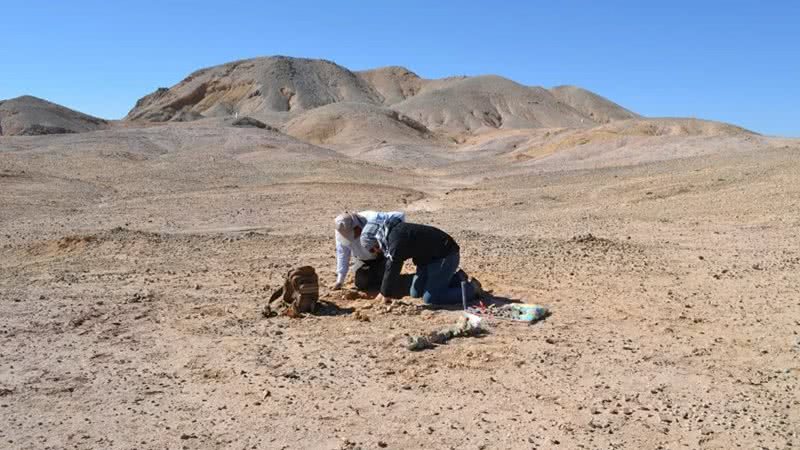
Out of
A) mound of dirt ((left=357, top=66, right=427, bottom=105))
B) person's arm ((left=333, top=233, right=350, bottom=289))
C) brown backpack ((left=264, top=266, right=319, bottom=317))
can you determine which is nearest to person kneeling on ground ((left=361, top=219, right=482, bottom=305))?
person's arm ((left=333, top=233, right=350, bottom=289))

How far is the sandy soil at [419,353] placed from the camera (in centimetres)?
534

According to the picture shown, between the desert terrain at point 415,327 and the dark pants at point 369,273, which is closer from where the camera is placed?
the desert terrain at point 415,327

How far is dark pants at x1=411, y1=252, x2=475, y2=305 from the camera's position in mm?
8250

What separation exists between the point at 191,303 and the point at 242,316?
93 centimetres

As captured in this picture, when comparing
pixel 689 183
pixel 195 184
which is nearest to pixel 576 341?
pixel 689 183

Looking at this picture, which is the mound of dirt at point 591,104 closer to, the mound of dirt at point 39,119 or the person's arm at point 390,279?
the mound of dirt at point 39,119

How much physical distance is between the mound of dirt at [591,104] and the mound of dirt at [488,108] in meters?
7.47

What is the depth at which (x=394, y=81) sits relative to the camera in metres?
144

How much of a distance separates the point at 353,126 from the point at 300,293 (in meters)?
62.4

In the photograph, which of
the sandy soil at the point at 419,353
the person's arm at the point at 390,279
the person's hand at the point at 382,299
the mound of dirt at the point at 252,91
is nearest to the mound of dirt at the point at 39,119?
the mound of dirt at the point at 252,91

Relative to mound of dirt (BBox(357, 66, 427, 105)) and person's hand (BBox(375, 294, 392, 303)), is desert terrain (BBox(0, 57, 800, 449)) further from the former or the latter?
mound of dirt (BBox(357, 66, 427, 105))

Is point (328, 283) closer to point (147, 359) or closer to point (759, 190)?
point (147, 359)

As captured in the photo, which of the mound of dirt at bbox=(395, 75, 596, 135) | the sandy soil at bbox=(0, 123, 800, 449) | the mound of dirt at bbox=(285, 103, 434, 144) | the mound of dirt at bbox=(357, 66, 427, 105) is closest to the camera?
the sandy soil at bbox=(0, 123, 800, 449)

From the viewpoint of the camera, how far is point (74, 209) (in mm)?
19828
